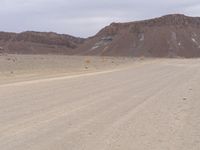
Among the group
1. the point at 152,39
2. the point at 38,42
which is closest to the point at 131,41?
the point at 152,39

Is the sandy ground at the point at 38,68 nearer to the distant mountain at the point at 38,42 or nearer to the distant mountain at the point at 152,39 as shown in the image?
the distant mountain at the point at 152,39

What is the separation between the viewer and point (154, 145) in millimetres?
8086

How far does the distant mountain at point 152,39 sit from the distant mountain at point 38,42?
23.5ft

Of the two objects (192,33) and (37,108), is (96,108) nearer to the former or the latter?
(37,108)

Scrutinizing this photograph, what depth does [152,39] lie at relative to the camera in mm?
152875

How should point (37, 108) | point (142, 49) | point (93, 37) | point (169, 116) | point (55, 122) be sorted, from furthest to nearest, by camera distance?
1. point (93, 37)
2. point (142, 49)
3. point (37, 108)
4. point (169, 116)
5. point (55, 122)

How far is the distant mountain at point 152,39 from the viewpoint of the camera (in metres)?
146

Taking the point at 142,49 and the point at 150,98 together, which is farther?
the point at 142,49

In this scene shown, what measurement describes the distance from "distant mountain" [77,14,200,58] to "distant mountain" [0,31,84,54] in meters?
7.16

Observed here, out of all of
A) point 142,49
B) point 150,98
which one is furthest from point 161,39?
point 150,98

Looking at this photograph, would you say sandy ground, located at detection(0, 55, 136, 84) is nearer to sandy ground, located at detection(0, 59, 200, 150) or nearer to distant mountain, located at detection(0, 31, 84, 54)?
sandy ground, located at detection(0, 59, 200, 150)

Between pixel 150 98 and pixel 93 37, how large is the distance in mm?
165662

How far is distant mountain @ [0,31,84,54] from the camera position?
157 meters

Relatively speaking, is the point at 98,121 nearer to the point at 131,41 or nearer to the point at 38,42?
the point at 131,41
